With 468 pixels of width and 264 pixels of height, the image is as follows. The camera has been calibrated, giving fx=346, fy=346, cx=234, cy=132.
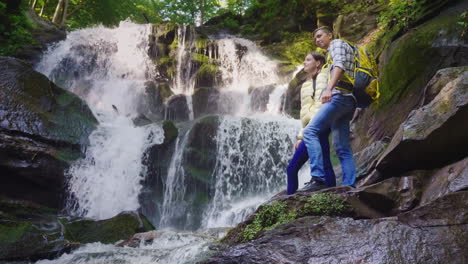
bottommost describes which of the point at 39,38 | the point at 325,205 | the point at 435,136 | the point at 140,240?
the point at 140,240

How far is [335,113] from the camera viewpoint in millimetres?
4105

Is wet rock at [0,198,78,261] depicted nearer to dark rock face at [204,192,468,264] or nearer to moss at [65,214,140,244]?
moss at [65,214,140,244]

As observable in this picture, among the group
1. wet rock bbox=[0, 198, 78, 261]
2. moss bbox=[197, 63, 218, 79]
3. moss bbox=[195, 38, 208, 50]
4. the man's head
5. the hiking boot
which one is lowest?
wet rock bbox=[0, 198, 78, 261]

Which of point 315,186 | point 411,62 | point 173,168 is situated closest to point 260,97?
point 173,168

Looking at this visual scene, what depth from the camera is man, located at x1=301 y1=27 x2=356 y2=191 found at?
3932 millimetres

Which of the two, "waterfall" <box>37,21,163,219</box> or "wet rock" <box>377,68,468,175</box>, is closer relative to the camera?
"wet rock" <box>377,68,468,175</box>

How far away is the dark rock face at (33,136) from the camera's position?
8500 mm

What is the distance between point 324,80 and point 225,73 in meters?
14.6

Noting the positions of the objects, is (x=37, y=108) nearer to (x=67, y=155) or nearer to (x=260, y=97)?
(x=67, y=155)

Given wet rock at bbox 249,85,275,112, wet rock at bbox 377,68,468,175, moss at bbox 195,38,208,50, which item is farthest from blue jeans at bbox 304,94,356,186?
moss at bbox 195,38,208,50

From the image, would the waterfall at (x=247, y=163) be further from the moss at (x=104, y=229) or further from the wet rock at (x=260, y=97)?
the wet rock at (x=260, y=97)

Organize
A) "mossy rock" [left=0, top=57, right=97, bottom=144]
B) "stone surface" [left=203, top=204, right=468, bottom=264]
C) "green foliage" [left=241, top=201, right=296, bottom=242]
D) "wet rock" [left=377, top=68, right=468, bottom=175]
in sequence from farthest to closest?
"mossy rock" [left=0, top=57, right=97, bottom=144]
"green foliage" [left=241, top=201, right=296, bottom=242]
"wet rock" [left=377, top=68, right=468, bottom=175]
"stone surface" [left=203, top=204, right=468, bottom=264]

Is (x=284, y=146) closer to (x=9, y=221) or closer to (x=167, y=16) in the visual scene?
(x=9, y=221)

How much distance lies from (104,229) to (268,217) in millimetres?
4892
